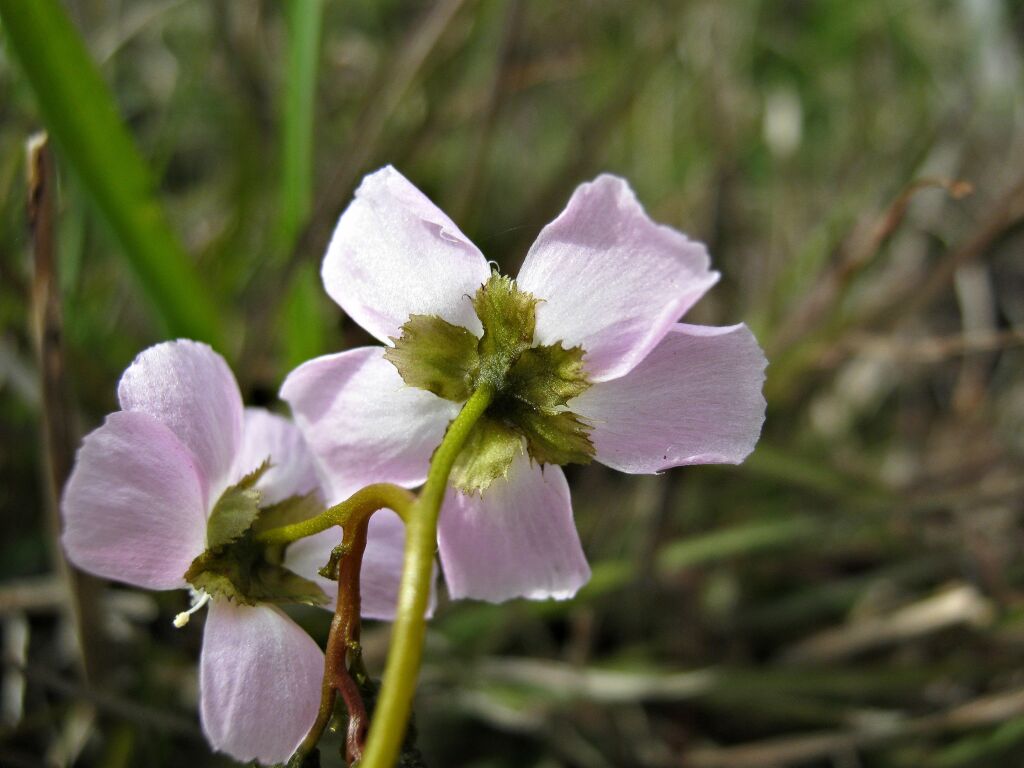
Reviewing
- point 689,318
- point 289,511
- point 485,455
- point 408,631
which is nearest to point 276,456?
point 289,511

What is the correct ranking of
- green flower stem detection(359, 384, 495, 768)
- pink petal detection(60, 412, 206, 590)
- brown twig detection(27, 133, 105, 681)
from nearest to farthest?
green flower stem detection(359, 384, 495, 768), pink petal detection(60, 412, 206, 590), brown twig detection(27, 133, 105, 681)

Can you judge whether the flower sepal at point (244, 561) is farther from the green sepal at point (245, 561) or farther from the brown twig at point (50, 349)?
the brown twig at point (50, 349)

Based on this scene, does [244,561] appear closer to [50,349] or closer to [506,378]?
[506,378]

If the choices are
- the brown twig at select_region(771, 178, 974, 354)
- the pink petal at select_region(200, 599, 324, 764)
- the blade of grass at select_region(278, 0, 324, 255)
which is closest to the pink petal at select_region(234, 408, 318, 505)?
the pink petal at select_region(200, 599, 324, 764)

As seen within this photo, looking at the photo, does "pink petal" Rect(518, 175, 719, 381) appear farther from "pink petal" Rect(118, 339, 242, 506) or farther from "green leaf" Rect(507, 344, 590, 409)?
"pink petal" Rect(118, 339, 242, 506)

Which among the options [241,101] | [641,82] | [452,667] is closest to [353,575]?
[452,667]

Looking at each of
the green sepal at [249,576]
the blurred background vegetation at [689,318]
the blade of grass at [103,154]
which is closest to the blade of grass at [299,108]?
the blurred background vegetation at [689,318]

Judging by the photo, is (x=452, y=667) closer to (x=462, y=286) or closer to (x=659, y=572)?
(x=659, y=572)
